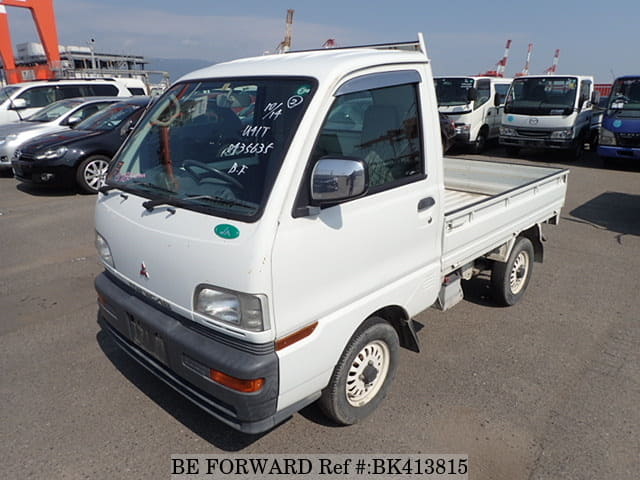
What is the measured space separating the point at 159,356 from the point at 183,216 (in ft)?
2.56

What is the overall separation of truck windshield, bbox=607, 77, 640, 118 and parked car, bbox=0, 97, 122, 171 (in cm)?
1155

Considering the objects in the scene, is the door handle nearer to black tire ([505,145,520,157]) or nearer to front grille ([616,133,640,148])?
front grille ([616,133,640,148])

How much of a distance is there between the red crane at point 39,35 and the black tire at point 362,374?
1032 inches

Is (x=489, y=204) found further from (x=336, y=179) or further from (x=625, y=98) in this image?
(x=625, y=98)

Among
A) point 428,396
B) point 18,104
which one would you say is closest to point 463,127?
point 428,396

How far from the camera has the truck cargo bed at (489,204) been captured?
3.43m

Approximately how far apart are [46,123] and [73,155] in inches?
103

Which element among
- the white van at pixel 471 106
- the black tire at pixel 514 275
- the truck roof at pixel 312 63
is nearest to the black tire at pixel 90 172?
the truck roof at pixel 312 63

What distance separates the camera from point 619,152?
11250 millimetres

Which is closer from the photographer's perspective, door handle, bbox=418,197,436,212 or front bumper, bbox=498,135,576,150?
door handle, bbox=418,197,436,212

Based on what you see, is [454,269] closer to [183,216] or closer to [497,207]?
[497,207]

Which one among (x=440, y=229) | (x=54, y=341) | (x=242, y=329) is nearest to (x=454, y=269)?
(x=440, y=229)

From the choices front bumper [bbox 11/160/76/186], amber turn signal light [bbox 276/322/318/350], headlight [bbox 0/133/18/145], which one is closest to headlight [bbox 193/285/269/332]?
amber turn signal light [bbox 276/322/318/350]

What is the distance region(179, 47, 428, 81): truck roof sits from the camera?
99.9 inches
